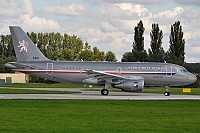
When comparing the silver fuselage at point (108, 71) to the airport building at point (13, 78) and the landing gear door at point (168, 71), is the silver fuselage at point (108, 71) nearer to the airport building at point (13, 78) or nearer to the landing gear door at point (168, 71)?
the landing gear door at point (168, 71)

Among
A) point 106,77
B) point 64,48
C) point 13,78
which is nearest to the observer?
point 106,77

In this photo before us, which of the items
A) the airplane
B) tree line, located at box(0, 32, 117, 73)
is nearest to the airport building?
tree line, located at box(0, 32, 117, 73)

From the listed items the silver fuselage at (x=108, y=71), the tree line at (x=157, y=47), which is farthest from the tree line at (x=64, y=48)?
the silver fuselage at (x=108, y=71)

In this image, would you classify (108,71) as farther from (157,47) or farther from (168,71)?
(157,47)

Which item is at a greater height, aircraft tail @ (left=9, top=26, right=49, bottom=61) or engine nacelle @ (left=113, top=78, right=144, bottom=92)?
aircraft tail @ (left=9, top=26, right=49, bottom=61)

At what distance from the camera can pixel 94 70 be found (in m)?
51.6

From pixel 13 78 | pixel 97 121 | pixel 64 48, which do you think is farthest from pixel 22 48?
pixel 64 48

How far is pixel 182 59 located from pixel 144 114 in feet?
234

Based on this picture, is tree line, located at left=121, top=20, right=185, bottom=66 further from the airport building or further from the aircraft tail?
the aircraft tail

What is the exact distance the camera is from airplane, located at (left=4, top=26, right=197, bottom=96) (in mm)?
51094

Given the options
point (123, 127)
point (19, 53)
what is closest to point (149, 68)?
point (19, 53)

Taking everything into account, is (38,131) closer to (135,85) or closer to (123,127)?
(123,127)

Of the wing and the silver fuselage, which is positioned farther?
the silver fuselage

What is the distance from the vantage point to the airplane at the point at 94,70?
5109 centimetres
